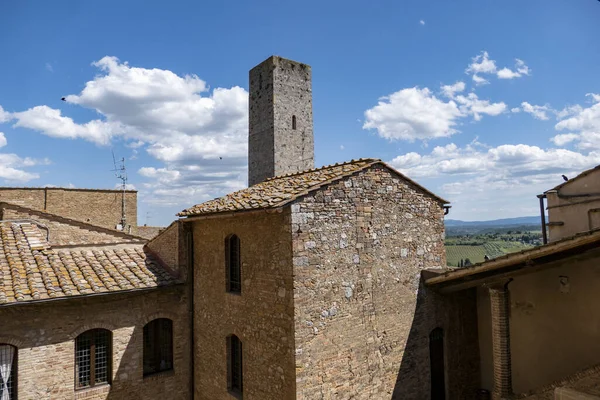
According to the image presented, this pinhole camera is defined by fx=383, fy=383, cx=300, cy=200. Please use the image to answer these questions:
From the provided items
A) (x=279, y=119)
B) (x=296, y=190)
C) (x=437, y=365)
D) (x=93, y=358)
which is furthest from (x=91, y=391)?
(x=279, y=119)

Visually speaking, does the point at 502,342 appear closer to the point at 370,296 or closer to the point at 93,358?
the point at 370,296

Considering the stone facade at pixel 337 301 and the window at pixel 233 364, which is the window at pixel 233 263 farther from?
the window at pixel 233 364

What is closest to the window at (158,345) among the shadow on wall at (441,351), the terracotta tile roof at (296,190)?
the terracotta tile roof at (296,190)

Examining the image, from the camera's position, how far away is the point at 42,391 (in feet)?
28.7

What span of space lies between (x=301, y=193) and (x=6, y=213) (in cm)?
1297

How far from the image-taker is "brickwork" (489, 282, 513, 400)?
8578 millimetres

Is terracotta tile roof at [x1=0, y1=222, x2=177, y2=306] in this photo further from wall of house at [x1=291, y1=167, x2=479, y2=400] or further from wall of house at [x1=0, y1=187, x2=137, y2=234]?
wall of house at [x1=0, y1=187, x2=137, y2=234]

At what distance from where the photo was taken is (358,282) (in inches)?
326

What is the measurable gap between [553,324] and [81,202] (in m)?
20.9

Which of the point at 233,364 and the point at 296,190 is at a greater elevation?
the point at 296,190

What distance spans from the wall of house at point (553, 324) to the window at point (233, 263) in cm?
677

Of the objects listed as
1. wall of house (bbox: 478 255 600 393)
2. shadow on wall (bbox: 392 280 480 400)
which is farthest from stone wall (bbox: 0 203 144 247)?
wall of house (bbox: 478 255 600 393)

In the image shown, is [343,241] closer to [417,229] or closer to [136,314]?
[417,229]

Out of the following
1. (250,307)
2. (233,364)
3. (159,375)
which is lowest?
(159,375)
